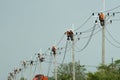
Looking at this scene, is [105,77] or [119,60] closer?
[105,77]

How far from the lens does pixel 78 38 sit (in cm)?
3178

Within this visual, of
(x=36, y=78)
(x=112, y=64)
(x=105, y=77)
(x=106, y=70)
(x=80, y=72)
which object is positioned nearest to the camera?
(x=36, y=78)

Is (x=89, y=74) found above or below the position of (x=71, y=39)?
below

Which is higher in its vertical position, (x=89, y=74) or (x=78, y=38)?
(x=78, y=38)

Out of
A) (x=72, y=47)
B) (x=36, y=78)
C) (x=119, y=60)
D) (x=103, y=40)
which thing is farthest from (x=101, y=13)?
(x=36, y=78)

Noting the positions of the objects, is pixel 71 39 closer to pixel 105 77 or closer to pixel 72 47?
pixel 72 47

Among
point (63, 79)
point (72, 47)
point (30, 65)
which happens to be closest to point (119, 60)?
point (72, 47)

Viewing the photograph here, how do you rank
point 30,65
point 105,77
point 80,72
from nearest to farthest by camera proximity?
point 105,77
point 30,65
point 80,72

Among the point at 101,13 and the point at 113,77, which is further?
the point at 101,13

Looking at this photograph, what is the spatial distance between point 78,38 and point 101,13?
7405 millimetres

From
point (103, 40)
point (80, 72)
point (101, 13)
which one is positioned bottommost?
point (80, 72)

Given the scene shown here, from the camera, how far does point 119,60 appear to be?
25953mm

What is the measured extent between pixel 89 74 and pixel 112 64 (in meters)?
2.85

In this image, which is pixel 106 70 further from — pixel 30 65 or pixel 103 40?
pixel 30 65
